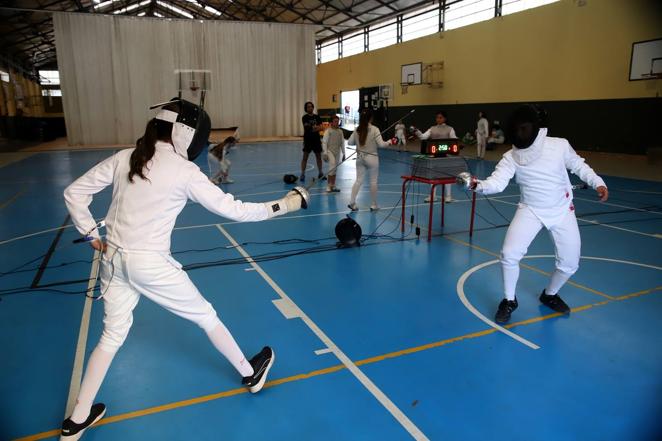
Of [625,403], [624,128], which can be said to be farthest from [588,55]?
[625,403]

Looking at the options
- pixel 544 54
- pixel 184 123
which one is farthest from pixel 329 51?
pixel 184 123

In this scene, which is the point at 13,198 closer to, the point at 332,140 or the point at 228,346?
the point at 332,140

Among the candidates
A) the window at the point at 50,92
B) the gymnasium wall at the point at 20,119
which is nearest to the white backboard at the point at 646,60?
the gymnasium wall at the point at 20,119

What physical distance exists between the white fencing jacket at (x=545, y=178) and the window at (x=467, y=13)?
57.8 ft

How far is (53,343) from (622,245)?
649 centimetres

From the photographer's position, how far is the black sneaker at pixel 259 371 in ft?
9.44

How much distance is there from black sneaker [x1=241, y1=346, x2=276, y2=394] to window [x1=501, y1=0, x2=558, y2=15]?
58.8 ft

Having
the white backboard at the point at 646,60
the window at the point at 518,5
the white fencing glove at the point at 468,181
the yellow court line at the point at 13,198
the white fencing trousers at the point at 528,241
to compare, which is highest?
the window at the point at 518,5

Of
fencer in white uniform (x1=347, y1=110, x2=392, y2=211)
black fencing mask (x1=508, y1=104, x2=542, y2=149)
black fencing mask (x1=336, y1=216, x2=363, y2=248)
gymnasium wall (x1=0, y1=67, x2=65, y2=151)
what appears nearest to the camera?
black fencing mask (x1=508, y1=104, x2=542, y2=149)

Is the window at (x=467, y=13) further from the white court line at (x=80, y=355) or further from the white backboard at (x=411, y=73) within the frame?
the white court line at (x=80, y=355)

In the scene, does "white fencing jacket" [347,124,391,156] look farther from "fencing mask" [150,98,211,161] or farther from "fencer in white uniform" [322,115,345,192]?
"fencing mask" [150,98,211,161]

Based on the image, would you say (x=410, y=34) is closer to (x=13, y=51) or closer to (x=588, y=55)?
(x=588, y=55)

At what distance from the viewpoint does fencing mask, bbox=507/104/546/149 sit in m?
3.54

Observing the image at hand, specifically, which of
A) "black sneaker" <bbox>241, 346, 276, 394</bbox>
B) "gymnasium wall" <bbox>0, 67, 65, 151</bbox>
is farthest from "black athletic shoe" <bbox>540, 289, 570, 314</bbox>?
"gymnasium wall" <bbox>0, 67, 65, 151</bbox>
